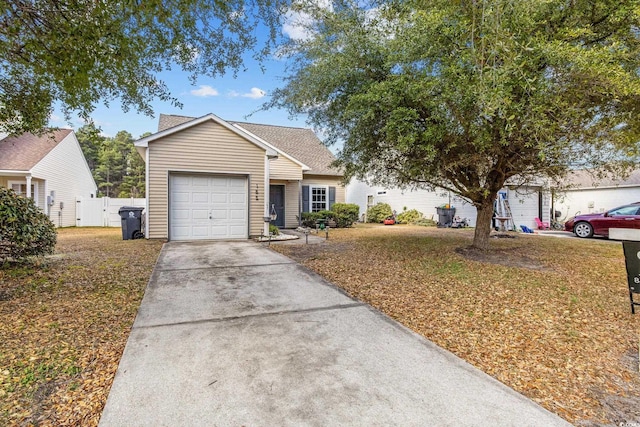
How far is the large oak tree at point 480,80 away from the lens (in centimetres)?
443

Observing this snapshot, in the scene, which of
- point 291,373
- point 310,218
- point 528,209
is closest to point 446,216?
point 528,209

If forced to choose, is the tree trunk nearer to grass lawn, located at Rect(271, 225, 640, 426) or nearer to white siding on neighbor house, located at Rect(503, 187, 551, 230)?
grass lawn, located at Rect(271, 225, 640, 426)

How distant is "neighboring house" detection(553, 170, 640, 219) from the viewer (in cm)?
1814

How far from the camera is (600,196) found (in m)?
19.5

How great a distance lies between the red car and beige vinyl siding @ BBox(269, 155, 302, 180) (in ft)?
39.2

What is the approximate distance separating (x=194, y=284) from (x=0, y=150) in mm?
16285

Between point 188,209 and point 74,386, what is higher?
point 188,209

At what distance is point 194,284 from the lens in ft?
17.9

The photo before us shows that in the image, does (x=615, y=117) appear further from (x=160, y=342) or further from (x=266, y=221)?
(x=266, y=221)

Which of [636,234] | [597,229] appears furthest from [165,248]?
[597,229]

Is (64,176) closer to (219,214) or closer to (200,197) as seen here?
(200,197)

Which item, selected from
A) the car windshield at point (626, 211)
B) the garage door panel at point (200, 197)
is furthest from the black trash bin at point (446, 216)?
the garage door panel at point (200, 197)

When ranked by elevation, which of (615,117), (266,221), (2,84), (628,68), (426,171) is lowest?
(266,221)

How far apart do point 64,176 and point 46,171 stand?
1.98 metres
